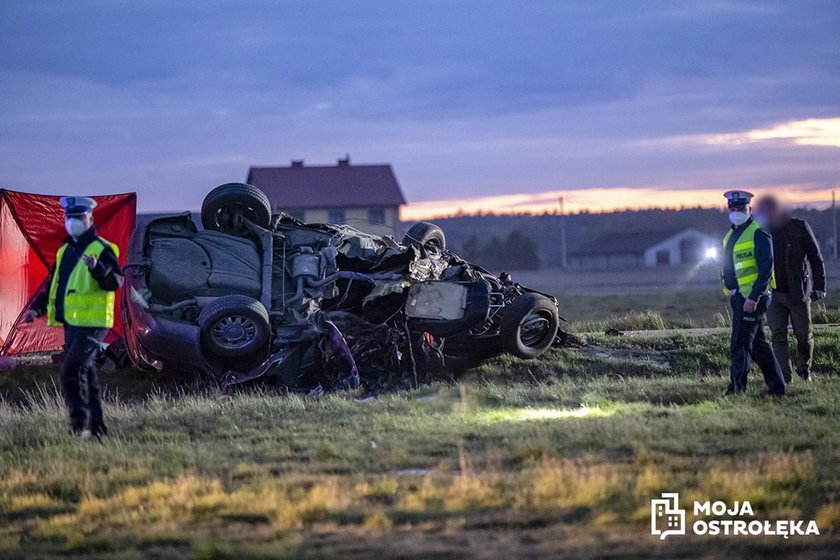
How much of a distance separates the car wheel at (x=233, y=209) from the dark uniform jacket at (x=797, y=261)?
18.1ft

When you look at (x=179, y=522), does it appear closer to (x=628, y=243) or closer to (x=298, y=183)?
(x=298, y=183)

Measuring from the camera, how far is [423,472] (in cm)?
719

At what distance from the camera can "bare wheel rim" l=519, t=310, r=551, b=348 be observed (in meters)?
13.1

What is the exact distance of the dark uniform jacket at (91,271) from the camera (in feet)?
28.3

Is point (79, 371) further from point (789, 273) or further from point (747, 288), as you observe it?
point (789, 273)

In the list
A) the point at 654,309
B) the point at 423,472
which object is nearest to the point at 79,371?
the point at 423,472

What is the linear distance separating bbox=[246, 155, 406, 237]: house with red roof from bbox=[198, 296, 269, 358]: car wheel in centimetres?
4838

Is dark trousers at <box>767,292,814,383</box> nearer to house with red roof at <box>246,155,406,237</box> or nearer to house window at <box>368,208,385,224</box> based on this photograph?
house with red roof at <box>246,155,406,237</box>

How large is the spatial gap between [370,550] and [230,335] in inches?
241

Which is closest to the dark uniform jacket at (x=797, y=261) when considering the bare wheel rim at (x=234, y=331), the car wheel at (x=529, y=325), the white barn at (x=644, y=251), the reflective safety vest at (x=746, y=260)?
the reflective safety vest at (x=746, y=260)

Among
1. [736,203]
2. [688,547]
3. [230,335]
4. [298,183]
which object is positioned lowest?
[688,547]

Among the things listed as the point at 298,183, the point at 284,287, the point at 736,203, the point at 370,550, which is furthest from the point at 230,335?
the point at 298,183

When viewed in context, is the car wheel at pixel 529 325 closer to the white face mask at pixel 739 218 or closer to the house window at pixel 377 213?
the white face mask at pixel 739 218

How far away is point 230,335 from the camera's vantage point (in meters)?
11.3
